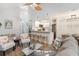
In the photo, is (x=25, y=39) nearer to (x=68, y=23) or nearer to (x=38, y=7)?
(x=38, y=7)

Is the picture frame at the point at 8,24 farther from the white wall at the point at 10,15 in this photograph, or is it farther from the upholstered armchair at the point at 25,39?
the upholstered armchair at the point at 25,39

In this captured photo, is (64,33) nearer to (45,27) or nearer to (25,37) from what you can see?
(45,27)

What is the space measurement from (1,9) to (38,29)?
418 millimetres

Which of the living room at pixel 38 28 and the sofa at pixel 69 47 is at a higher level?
the living room at pixel 38 28

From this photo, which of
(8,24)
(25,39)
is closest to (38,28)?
(25,39)

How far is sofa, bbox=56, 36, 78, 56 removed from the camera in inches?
52.1

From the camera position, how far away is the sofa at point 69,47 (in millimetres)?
1324

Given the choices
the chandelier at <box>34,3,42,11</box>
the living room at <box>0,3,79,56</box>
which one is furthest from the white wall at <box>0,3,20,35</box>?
the chandelier at <box>34,3,42,11</box>

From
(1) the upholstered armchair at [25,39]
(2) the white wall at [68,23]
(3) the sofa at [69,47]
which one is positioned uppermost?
(2) the white wall at [68,23]

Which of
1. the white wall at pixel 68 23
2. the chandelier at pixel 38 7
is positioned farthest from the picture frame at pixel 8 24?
the white wall at pixel 68 23

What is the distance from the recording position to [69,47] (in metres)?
1.34

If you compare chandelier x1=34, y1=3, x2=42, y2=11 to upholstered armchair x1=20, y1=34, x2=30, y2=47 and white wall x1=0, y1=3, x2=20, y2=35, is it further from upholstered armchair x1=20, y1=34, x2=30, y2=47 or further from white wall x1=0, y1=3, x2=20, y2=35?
upholstered armchair x1=20, y1=34, x2=30, y2=47

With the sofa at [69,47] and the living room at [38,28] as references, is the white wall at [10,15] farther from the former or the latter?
the sofa at [69,47]

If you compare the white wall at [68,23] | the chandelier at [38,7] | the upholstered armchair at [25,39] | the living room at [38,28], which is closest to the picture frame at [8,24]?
the living room at [38,28]
